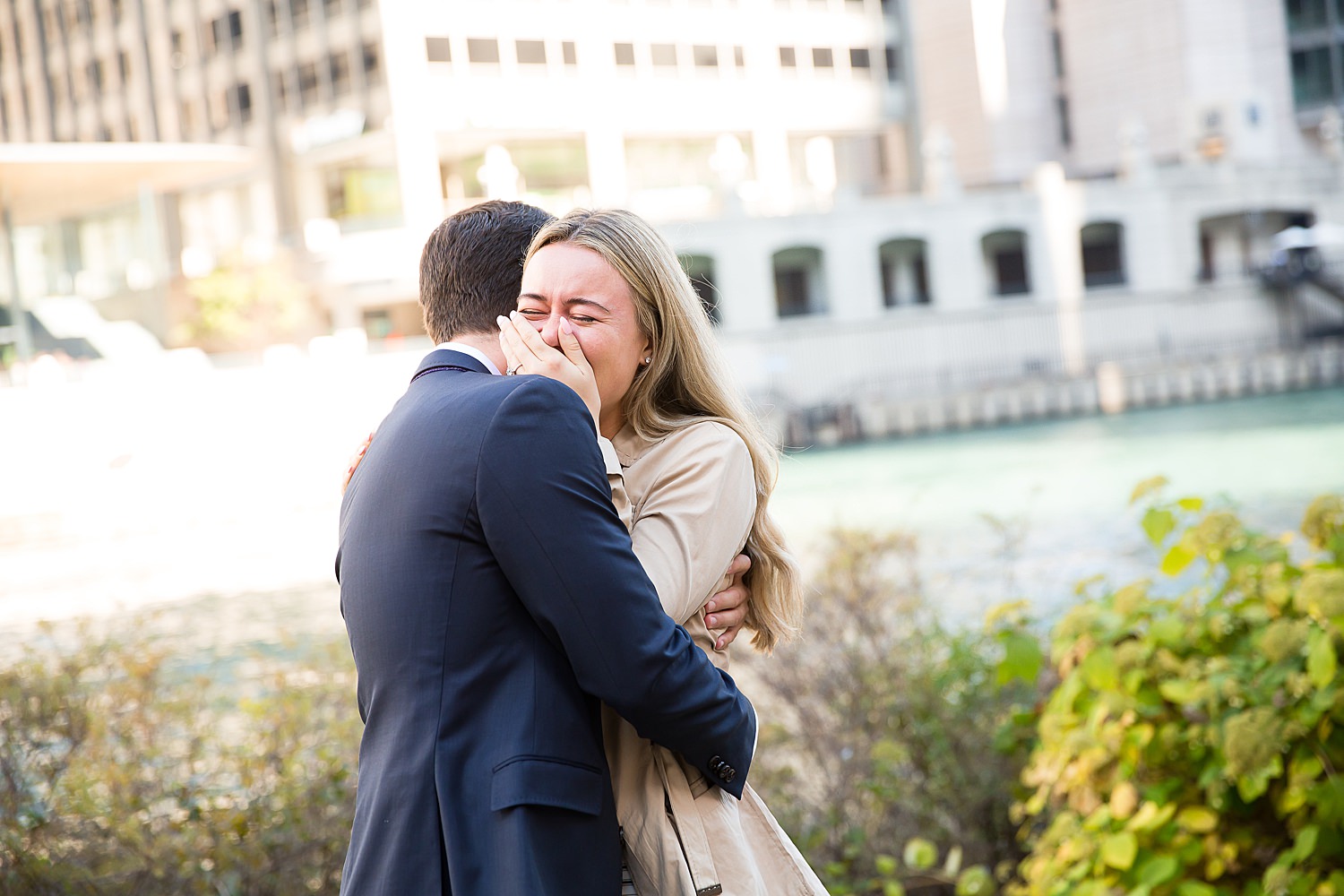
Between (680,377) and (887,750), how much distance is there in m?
2.21

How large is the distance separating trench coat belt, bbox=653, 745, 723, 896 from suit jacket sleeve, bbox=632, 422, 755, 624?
202 mm

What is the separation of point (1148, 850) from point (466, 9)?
134 ft

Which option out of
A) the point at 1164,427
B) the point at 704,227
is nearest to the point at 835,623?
the point at 1164,427

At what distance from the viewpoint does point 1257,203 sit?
44938 mm

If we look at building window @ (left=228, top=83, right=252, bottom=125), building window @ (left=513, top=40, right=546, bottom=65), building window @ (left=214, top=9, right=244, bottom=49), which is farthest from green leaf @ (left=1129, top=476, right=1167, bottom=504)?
building window @ (left=214, top=9, right=244, bottom=49)

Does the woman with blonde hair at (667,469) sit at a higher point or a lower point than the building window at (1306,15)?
lower

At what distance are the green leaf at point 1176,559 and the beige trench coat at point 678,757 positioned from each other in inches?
58.9

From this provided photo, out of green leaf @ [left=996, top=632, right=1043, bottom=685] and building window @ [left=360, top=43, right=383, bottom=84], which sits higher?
building window @ [left=360, top=43, right=383, bottom=84]

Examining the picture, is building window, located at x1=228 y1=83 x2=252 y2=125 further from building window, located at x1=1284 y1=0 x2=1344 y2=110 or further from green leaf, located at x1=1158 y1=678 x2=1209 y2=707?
green leaf, located at x1=1158 y1=678 x2=1209 y2=707

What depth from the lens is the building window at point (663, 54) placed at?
43.5 metres

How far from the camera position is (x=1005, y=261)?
152 ft

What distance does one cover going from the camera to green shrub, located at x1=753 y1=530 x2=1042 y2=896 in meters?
3.80

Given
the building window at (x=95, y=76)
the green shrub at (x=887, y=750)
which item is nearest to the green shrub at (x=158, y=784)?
the green shrub at (x=887, y=750)

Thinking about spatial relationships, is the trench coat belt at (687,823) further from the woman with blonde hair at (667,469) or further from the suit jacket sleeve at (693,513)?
the suit jacket sleeve at (693,513)
